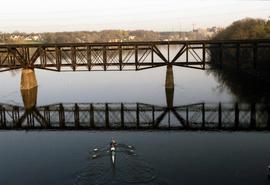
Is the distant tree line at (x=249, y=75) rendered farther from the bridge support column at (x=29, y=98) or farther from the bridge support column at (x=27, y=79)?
the bridge support column at (x=27, y=79)

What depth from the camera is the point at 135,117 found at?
4381 centimetres

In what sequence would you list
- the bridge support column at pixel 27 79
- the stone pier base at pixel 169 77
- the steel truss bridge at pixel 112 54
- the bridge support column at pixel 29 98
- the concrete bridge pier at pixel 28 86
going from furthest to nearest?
the bridge support column at pixel 27 79 → the stone pier base at pixel 169 77 → the concrete bridge pier at pixel 28 86 → the steel truss bridge at pixel 112 54 → the bridge support column at pixel 29 98

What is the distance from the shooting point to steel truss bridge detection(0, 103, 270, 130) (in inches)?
1523

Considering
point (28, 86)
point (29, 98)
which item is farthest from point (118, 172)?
point (28, 86)

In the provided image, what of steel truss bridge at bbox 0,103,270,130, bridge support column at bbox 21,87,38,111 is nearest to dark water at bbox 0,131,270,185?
steel truss bridge at bbox 0,103,270,130

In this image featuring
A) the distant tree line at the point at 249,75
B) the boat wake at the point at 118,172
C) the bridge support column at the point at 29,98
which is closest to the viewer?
the boat wake at the point at 118,172

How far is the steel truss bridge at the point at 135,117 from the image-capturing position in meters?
38.7

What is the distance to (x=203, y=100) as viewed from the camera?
52500mm

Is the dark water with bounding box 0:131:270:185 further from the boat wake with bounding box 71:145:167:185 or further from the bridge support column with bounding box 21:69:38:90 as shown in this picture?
the bridge support column with bounding box 21:69:38:90

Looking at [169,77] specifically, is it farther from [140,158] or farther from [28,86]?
[140,158]

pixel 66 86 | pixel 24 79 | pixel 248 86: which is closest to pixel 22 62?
pixel 24 79

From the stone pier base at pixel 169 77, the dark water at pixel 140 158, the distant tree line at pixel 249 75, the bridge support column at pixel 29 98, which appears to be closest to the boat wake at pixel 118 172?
the dark water at pixel 140 158

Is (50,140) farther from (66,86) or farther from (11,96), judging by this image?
(66,86)

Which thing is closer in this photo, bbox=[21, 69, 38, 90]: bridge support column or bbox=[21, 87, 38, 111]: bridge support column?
bbox=[21, 87, 38, 111]: bridge support column
